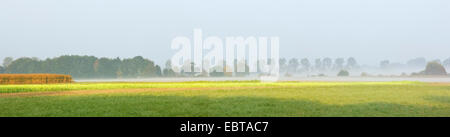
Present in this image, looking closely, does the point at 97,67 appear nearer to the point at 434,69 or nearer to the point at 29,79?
the point at 29,79

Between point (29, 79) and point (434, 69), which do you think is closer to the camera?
point (29, 79)

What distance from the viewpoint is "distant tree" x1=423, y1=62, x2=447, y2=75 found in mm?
49719

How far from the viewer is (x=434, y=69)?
5094 cm

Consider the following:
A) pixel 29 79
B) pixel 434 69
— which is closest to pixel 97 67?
pixel 29 79

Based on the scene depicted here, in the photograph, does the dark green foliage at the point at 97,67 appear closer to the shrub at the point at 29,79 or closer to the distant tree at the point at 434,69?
the shrub at the point at 29,79

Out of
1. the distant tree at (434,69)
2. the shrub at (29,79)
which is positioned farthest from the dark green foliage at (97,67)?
the distant tree at (434,69)

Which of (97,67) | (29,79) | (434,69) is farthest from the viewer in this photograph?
(97,67)

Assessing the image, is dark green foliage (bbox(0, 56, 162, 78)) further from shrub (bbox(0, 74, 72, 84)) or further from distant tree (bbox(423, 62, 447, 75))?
distant tree (bbox(423, 62, 447, 75))

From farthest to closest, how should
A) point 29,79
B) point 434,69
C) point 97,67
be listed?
1. point 97,67
2. point 434,69
3. point 29,79

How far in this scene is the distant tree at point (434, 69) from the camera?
163 ft

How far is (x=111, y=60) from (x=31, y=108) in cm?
5691
